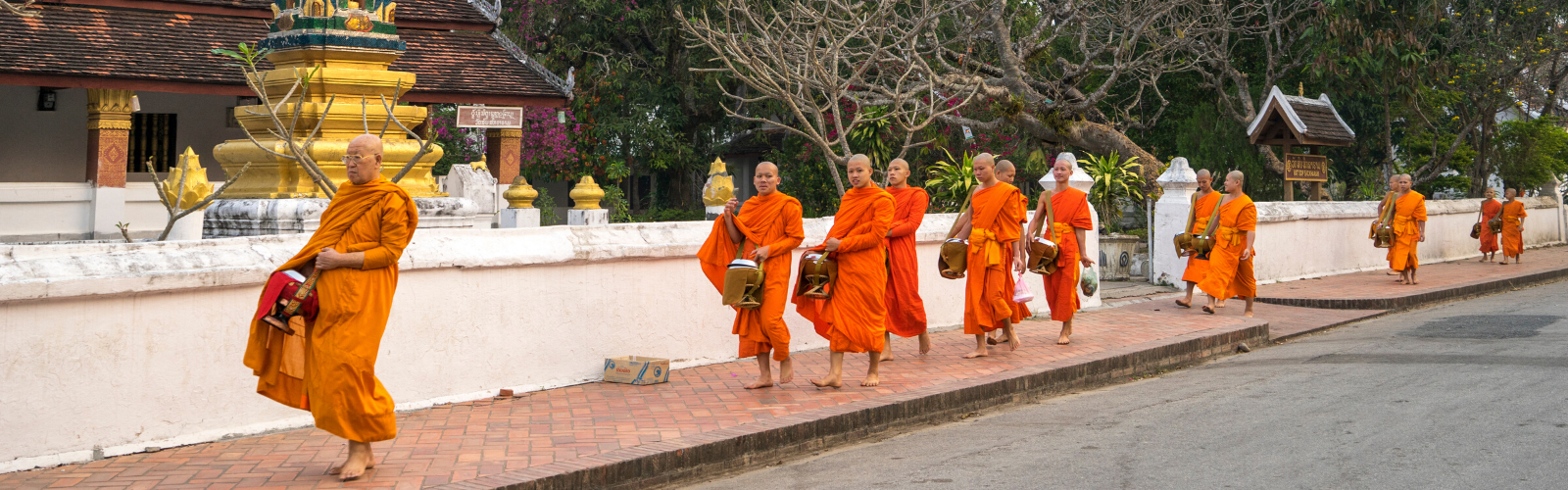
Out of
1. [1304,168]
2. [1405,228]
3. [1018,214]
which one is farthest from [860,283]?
[1304,168]

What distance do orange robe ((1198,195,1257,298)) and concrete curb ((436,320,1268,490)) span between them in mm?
2588

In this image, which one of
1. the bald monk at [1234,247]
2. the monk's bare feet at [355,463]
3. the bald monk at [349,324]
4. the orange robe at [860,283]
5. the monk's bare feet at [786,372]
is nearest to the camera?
the bald monk at [349,324]

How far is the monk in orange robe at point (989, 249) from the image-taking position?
340 inches

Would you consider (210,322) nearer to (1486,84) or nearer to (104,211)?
(104,211)

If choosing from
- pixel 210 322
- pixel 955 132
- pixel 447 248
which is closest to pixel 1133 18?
pixel 955 132

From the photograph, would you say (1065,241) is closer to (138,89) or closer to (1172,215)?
(1172,215)

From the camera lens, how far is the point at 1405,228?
599 inches

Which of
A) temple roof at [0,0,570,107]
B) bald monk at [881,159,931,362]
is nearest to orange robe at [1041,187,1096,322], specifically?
bald monk at [881,159,931,362]

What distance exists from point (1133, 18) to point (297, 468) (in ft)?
50.1

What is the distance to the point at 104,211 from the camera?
1541cm

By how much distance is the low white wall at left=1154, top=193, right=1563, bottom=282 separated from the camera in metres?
15.0

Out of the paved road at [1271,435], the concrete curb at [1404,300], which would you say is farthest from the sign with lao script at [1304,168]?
the paved road at [1271,435]

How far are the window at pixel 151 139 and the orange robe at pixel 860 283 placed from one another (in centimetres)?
1429

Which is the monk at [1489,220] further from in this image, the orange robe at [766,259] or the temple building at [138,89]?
the orange robe at [766,259]
